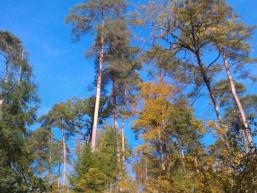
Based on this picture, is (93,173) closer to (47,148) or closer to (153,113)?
(153,113)

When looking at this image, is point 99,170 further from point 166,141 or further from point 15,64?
point 15,64

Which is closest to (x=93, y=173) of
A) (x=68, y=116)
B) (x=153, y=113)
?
(x=153, y=113)

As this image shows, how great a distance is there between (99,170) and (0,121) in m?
5.09

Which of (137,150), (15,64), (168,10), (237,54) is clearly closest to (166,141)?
(137,150)

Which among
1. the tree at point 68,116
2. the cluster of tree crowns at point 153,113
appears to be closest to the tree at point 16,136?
the cluster of tree crowns at point 153,113

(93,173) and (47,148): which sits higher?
(47,148)

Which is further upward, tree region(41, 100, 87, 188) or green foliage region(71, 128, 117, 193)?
tree region(41, 100, 87, 188)

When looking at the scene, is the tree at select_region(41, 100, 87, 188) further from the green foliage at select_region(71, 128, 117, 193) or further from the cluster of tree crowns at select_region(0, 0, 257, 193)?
the green foliage at select_region(71, 128, 117, 193)

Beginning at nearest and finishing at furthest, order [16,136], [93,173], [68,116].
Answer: [16,136]
[93,173]
[68,116]

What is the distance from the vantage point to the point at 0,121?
36.0 ft

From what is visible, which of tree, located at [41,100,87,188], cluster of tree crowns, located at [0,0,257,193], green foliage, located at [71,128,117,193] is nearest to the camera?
cluster of tree crowns, located at [0,0,257,193]

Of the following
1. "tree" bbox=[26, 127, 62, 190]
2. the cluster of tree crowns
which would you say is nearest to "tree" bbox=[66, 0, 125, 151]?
the cluster of tree crowns

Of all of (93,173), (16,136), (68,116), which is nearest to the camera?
(16,136)

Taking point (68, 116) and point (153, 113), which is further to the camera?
point (68, 116)
